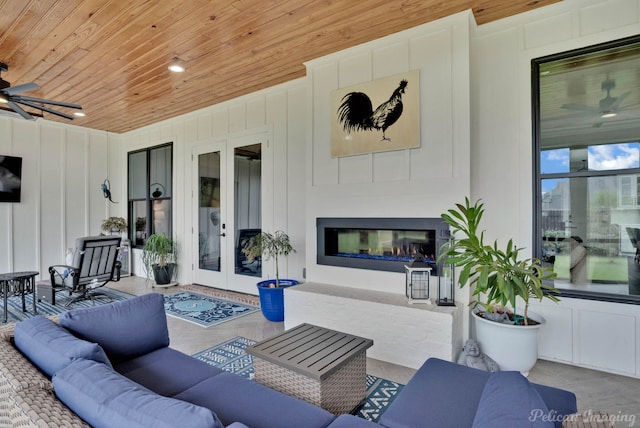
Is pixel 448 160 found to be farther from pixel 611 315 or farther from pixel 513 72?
pixel 611 315

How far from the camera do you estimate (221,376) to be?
1743mm

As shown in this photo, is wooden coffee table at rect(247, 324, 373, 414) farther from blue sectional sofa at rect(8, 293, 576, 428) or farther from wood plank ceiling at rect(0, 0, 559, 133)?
wood plank ceiling at rect(0, 0, 559, 133)

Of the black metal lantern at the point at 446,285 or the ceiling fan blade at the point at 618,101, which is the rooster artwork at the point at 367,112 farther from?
the ceiling fan blade at the point at 618,101

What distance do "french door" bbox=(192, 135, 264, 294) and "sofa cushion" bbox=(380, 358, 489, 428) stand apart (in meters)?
3.44

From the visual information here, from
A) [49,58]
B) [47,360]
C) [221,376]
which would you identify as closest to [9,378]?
[47,360]

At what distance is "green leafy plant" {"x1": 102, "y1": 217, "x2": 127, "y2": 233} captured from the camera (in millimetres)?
6520

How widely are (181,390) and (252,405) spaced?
16.9 inches

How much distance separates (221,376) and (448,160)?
248cm

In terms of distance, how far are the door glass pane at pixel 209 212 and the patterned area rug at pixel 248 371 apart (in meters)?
2.36

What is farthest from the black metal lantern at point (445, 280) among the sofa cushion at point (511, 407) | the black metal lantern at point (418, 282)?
the sofa cushion at point (511, 407)

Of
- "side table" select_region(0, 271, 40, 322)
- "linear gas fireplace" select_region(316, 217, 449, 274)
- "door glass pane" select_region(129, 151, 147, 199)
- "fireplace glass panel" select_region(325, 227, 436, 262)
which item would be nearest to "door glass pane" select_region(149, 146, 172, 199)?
"door glass pane" select_region(129, 151, 147, 199)

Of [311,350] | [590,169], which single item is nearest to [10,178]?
[311,350]

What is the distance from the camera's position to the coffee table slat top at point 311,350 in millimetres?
1785

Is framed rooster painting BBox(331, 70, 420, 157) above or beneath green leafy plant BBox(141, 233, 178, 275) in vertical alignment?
above
